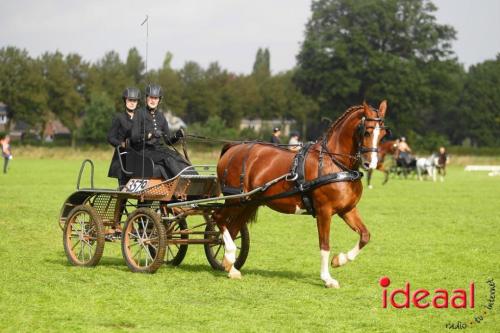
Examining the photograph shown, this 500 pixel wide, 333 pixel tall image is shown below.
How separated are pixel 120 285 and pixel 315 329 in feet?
10.4

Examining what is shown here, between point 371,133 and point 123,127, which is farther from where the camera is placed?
point 123,127

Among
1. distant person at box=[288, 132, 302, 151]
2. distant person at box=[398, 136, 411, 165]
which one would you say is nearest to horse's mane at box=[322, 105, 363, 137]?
distant person at box=[288, 132, 302, 151]

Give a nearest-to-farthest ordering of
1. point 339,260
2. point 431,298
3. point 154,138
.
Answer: point 431,298 → point 339,260 → point 154,138

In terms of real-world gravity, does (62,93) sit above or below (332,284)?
above

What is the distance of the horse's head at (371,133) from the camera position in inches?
412

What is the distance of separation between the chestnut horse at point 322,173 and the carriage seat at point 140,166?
2.79 ft

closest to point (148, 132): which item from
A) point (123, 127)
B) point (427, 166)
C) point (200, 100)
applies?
point (123, 127)

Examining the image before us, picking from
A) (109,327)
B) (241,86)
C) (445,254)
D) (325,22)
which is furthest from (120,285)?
(241,86)

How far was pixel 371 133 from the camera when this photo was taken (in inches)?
414

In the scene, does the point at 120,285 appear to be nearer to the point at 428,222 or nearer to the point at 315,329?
the point at 315,329

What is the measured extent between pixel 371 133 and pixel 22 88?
3548 inches

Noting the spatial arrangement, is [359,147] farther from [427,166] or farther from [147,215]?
[427,166]

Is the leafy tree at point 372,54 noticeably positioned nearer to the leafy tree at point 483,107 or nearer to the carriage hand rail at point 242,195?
the leafy tree at point 483,107

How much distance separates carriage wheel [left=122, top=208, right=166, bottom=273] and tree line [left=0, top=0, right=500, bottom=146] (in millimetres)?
67128
